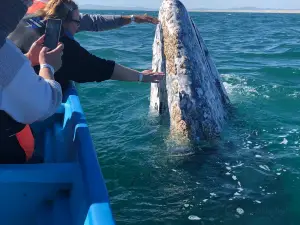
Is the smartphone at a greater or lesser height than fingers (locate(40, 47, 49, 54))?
greater

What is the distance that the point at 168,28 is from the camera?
193 inches

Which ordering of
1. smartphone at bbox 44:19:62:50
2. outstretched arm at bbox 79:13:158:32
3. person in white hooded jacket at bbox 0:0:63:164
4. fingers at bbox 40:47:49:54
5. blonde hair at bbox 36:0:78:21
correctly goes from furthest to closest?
outstretched arm at bbox 79:13:158:32
blonde hair at bbox 36:0:78:21
smartphone at bbox 44:19:62:50
fingers at bbox 40:47:49:54
person in white hooded jacket at bbox 0:0:63:164

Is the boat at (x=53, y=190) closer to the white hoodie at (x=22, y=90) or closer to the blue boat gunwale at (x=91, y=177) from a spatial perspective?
the blue boat gunwale at (x=91, y=177)

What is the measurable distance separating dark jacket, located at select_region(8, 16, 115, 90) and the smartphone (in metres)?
0.54

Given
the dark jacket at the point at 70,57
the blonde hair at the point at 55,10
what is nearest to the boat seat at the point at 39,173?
the dark jacket at the point at 70,57

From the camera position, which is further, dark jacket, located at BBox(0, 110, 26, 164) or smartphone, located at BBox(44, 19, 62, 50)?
smartphone, located at BBox(44, 19, 62, 50)

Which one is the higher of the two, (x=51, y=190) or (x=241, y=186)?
(x=51, y=190)

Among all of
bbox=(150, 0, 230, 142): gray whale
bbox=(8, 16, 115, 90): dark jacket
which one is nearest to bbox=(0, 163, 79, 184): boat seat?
bbox=(8, 16, 115, 90): dark jacket

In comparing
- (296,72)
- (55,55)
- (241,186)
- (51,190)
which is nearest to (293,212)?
(241,186)

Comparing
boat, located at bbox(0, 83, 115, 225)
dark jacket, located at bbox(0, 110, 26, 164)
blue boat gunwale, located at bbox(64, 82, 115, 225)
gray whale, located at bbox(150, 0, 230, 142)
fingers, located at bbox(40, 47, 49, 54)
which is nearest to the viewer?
blue boat gunwale, located at bbox(64, 82, 115, 225)

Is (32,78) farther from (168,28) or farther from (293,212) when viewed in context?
(168,28)

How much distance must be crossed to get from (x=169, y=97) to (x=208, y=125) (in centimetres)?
57

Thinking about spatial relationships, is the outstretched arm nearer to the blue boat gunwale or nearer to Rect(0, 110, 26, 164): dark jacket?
the blue boat gunwale

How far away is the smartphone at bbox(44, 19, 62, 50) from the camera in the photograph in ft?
8.60
